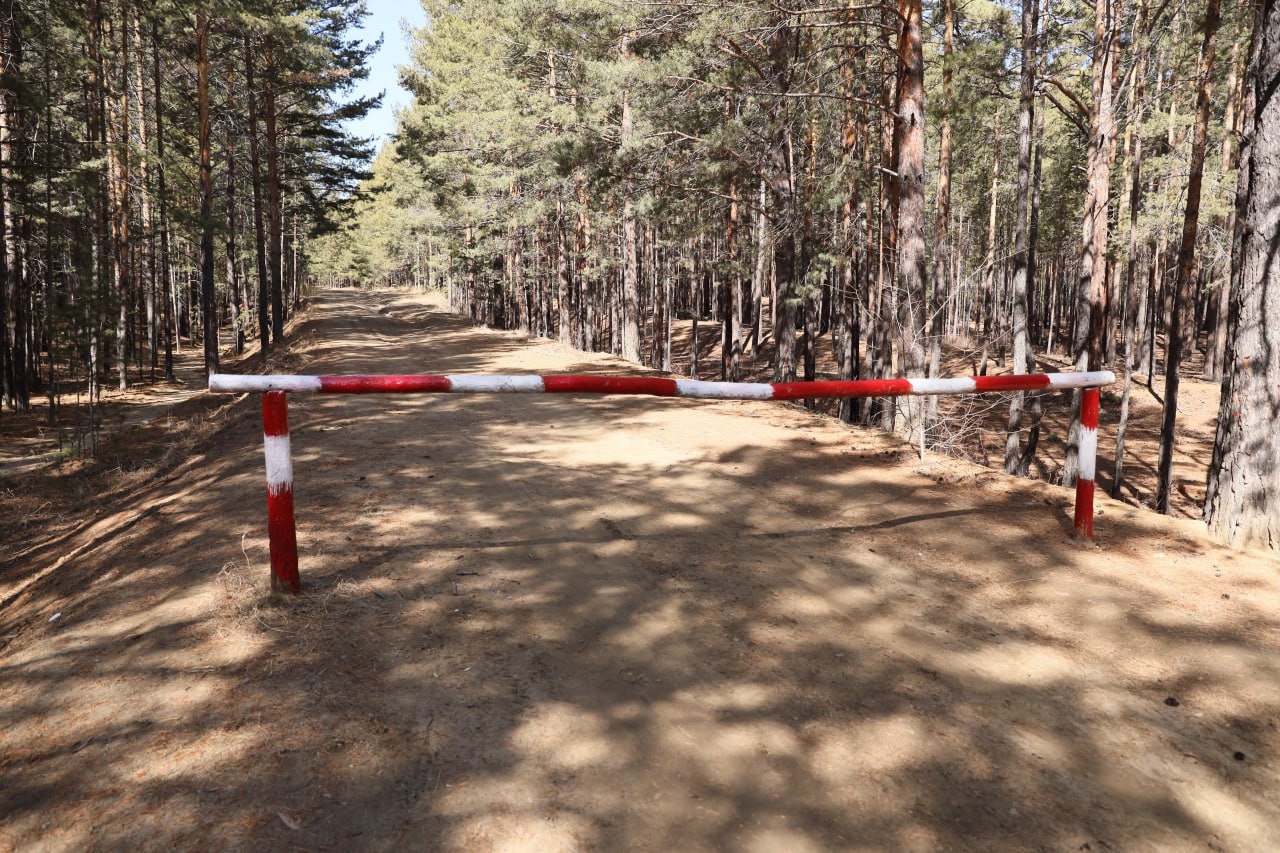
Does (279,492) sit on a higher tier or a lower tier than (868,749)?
higher

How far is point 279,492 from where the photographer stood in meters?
3.97

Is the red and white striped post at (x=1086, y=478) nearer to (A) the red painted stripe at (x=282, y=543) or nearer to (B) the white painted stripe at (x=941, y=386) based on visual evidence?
(B) the white painted stripe at (x=941, y=386)

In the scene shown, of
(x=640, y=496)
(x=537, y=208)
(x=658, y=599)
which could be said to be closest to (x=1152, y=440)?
(x=537, y=208)

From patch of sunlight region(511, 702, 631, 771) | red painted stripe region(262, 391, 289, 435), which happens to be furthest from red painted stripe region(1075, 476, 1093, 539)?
red painted stripe region(262, 391, 289, 435)

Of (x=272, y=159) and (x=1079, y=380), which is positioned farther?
(x=272, y=159)

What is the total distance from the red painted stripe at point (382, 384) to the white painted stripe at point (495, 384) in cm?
6

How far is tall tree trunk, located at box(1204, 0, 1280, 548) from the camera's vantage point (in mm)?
5336

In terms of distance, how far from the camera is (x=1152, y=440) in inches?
973

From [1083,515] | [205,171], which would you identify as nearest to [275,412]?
[1083,515]

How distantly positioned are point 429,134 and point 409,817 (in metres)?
36.1

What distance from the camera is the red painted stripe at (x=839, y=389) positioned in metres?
4.67

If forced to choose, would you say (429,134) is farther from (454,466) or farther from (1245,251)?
(1245,251)

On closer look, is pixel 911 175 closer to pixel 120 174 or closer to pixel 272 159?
pixel 120 174

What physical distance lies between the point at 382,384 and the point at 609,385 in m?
1.27
